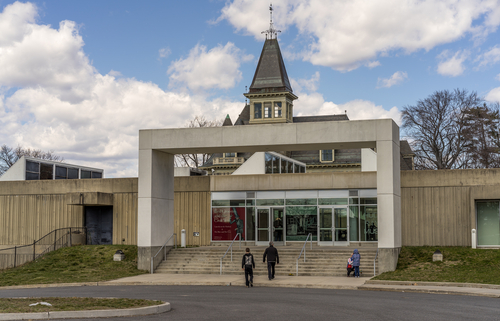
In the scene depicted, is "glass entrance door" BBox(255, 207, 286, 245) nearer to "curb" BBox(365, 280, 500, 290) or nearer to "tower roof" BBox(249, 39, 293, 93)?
"curb" BBox(365, 280, 500, 290)

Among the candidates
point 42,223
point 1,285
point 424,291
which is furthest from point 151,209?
point 424,291

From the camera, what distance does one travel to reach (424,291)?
16.9 metres

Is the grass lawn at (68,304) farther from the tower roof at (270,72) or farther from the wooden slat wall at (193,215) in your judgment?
the tower roof at (270,72)

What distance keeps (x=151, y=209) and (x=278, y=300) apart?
11.0 metres

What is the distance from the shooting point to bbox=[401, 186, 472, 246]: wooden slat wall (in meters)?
26.2

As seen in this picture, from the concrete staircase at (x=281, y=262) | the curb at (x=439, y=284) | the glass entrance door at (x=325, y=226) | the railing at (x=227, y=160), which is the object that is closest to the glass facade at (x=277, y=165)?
the glass entrance door at (x=325, y=226)

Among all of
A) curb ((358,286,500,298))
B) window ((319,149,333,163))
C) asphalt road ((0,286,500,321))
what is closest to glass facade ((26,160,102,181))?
asphalt road ((0,286,500,321))

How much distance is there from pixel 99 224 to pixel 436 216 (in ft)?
62.0

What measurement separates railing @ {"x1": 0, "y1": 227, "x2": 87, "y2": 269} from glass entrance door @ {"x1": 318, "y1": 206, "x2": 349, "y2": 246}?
13.6 m

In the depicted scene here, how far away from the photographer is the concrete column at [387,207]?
71.5 ft

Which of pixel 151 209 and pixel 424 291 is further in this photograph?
pixel 151 209

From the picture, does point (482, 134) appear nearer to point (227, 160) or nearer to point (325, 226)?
point (325, 226)

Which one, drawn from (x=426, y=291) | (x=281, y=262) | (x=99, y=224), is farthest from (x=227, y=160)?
(x=426, y=291)

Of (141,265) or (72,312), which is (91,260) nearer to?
(141,265)
